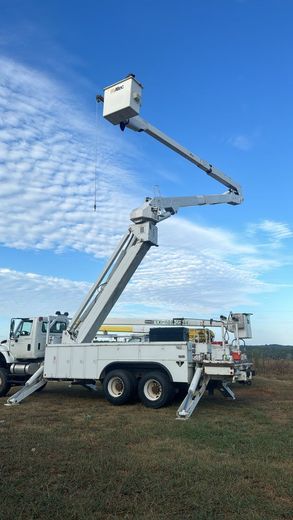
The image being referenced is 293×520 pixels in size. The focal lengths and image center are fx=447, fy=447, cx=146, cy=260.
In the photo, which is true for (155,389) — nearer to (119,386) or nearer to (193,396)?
(119,386)

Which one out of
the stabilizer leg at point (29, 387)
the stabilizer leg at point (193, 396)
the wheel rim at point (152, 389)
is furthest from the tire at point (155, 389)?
the stabilizer leg at point (29, 387)

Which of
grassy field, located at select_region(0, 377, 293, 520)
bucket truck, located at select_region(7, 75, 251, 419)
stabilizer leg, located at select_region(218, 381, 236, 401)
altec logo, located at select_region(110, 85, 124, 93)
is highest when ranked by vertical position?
altec logo, located at select_region(110, 85, 124, 93)

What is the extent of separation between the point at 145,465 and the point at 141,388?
6.51m

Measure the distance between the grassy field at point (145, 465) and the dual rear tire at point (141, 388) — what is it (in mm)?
753

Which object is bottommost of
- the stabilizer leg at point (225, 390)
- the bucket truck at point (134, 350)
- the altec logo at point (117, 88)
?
the stabilizer leg at point (225, 390)

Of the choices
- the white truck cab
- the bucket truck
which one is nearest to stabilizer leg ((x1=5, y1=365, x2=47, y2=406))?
the bucket truck

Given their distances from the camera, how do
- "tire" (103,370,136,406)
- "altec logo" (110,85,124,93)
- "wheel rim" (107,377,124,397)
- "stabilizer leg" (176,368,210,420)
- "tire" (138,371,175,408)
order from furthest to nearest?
"wheel rim" (107,377,124,397) → "tire" (103,370,136,406) → "tire" (138,371,175,408) → "altec logo" (110,85,124,93) → "stabilizer leg" (176,368,210,420)

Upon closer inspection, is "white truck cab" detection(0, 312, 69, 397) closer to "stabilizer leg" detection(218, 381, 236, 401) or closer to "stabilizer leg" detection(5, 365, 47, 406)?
"stabilizer leg" detection(5, 365, 47, 406)

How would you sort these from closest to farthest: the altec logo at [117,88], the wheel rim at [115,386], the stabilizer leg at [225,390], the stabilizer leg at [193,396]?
the stabilizer leg at [193,396] < the altec logo at [117,88] < the wheel rim at [115,386] < the stabilizer leg at [225,390]

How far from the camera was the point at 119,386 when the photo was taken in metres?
13.4

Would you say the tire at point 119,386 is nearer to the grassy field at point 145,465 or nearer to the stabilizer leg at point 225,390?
the grassy field at point 145,465

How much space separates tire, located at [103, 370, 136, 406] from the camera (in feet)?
42.7

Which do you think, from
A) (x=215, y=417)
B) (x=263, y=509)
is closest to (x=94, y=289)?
(x=215, y=417)

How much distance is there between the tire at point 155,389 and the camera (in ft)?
40.5
